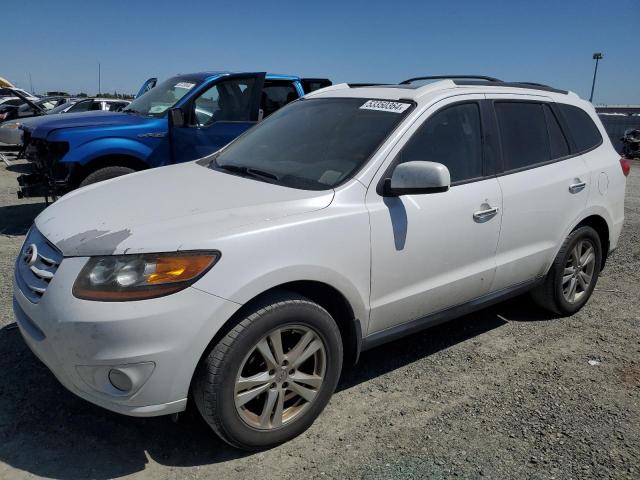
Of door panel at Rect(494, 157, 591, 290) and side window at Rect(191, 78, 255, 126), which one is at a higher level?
side window at Rect(191, 78, 255, 126)

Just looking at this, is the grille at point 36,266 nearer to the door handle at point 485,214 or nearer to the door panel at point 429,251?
the door panel at point 429,251

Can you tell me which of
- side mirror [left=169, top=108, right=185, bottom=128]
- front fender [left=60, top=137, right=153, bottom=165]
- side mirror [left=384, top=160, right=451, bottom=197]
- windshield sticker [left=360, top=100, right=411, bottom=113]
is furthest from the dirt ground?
side mirror [left=169, top=108, right=185, bottom=128]

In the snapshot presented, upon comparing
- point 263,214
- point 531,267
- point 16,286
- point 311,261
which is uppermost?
point 263,214

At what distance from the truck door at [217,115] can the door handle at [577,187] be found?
4026 millimetres

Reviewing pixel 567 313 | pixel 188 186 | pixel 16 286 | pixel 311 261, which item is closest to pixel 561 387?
pixel 567 313

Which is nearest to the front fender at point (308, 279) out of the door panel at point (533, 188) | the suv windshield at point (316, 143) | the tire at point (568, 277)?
the suv windshield at point (316, 143)

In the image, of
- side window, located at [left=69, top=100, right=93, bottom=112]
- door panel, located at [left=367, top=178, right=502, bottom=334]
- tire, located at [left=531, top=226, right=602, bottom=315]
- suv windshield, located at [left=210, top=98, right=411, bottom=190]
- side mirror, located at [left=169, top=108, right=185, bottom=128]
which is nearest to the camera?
door panel, located at [left=367, top=178, right=502, bottom=334]

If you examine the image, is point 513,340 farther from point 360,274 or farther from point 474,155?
point 360,274

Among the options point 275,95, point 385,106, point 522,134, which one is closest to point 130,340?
point 385,106

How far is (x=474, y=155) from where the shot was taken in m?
3.45

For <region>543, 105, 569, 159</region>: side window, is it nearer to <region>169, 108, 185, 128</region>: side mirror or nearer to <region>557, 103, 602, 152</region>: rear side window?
<region>557, 103, 602, 152</region>: rear side window

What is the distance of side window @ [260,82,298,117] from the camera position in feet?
24.5

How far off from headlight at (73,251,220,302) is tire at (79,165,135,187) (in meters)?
3.89

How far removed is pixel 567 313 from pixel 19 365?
13.1 ft
